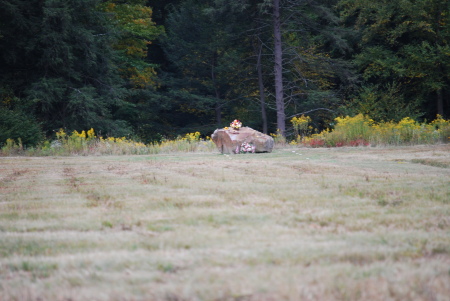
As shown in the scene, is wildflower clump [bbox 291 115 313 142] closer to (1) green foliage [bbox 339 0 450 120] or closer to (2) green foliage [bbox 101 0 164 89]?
(1) green foliage [bbox 339 0 450 120]

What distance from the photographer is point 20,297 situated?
2006 mm

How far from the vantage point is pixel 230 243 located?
2.74 meters

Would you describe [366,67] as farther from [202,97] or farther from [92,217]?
[92,217]

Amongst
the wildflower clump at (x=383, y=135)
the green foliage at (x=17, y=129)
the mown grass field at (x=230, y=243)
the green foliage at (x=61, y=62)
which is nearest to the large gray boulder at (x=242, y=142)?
the wildflower clump at (x=383, y=135)

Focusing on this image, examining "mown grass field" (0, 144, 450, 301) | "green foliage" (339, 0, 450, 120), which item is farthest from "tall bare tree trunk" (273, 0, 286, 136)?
"mown grass field" (0, 144, 450, 301)

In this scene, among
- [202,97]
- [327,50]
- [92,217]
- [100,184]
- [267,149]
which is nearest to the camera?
[92,217]

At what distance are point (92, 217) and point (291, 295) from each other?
223cm

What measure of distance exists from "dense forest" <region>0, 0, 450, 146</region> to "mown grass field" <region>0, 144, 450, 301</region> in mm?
16922

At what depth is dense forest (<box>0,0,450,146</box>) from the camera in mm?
24016

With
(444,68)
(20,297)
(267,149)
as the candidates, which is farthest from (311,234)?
(444,68)

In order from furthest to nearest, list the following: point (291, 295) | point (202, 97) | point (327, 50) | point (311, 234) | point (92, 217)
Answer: point (327, 50), point (202, 97), point (92, 217), point (311, 234), point (291, 295)

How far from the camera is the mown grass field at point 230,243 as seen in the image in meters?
2.03

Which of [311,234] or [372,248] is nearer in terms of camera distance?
[372,248]

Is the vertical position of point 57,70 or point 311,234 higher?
point 57,70
